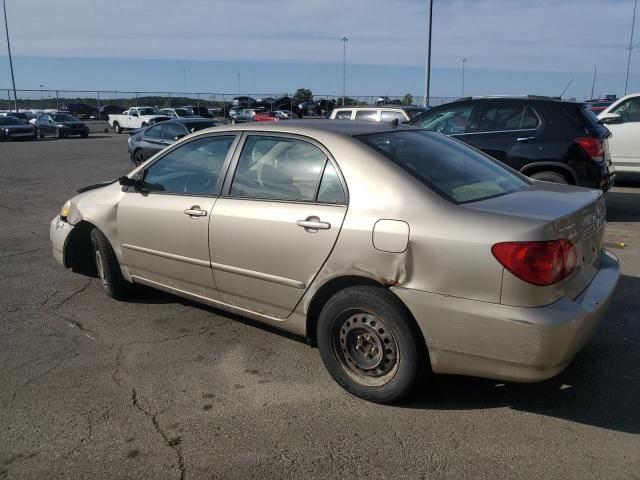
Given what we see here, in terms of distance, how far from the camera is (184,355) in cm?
410

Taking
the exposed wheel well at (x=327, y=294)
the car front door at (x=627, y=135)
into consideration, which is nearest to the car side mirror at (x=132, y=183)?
the exposed wheel well at (x=327, y=294)

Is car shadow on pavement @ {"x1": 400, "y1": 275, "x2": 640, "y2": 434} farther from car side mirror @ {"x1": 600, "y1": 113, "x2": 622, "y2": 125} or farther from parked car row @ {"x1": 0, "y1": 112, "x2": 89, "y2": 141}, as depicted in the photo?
parked car row @ {"x1": 0, "y1": 112, "x2": 89, "y2": 141}

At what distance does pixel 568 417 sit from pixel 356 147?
6.39 ft

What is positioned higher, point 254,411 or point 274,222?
point 274,222

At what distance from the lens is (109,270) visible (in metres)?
4.99

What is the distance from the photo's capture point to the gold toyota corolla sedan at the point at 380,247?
9.37 feet

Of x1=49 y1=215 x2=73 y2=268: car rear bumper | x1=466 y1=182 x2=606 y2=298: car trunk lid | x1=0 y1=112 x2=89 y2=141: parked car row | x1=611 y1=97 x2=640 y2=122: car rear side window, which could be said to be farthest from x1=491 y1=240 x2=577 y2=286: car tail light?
x1=0 y1=112 x2=89 y2=141: parked car row

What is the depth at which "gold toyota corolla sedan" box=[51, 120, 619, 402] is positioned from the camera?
9.37 ft

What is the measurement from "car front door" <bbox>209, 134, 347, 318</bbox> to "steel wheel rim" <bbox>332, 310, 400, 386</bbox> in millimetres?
368

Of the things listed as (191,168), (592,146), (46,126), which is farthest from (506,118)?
(46,126)

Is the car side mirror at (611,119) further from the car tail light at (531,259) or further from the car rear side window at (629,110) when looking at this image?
the car tail light at (531,259)

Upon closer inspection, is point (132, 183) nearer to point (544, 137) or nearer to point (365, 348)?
point (365, 348)

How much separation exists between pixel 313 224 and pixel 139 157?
1354cm

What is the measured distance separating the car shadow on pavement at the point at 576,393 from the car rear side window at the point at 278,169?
4.77ft
